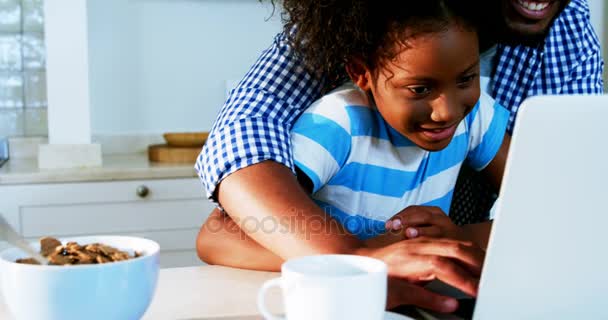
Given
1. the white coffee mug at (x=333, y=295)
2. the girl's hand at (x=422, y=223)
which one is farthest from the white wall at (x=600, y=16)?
the white coffee mug at (x=333, y=295)

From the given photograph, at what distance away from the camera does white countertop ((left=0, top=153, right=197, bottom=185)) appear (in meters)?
1.99

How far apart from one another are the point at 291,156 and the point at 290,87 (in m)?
0.15

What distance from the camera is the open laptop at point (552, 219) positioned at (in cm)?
50

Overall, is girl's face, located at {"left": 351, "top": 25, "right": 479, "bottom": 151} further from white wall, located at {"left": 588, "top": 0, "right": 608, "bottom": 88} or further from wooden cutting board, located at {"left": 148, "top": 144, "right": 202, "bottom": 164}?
white wall, located at {"left": 588, "top": 0, "right": 608, "bottom": 88}

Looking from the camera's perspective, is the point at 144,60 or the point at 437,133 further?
the point at 144,60

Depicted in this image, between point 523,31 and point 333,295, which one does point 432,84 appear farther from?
point 333,295

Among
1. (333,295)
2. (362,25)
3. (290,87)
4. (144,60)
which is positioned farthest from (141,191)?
(333,295)

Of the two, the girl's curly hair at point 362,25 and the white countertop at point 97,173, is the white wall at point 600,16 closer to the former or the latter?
the white countertop at point 97,173

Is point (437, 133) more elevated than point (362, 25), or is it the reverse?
point (362, 25)

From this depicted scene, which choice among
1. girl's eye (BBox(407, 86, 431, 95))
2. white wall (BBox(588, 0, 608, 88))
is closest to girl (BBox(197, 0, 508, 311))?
girl's eye (BBox(407, 86, 431, 95))

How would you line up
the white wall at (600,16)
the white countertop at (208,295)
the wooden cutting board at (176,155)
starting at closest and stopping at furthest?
1. the white countertop at (208,295)
2. the wooden cutting board at (176,155)
3. the white wall at (600,16)

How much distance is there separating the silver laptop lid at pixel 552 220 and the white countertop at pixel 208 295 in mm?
260

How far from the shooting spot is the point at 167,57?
2516 mm

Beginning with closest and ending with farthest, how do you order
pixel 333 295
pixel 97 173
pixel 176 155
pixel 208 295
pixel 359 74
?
pixel 333 295, pixel 208 295, pixel 359 74, pixel 97 173, pixel 176 155
